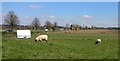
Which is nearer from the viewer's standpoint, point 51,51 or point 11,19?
point 51,51

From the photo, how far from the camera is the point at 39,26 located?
6801 inches

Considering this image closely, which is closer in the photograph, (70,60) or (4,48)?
(70,60)

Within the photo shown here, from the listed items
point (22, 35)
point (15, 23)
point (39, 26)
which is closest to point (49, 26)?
point (39, 26)

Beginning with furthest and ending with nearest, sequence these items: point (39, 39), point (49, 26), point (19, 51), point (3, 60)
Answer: point (49, 26) < point (39, 39) < point (19, 51) < point (3, 60)

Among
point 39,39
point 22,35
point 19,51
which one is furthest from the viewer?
point 22,35

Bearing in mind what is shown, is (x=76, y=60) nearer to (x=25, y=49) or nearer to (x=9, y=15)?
(x=25, y=49)

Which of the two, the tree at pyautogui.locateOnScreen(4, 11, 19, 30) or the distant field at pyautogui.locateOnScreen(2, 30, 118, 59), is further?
the tree at pyautogui.locateOnScreen(4, 11, 19, 30)

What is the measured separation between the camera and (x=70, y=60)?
19062 millimetres

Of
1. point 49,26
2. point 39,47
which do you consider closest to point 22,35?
point 39,47

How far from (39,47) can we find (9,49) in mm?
3420

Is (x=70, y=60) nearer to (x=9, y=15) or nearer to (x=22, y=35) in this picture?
(x=22, y=35)

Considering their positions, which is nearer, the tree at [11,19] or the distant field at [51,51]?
the distant field at [51,51]

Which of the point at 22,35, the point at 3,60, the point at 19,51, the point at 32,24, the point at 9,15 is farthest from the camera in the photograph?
the point at 32,24

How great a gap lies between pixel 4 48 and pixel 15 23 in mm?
90966
